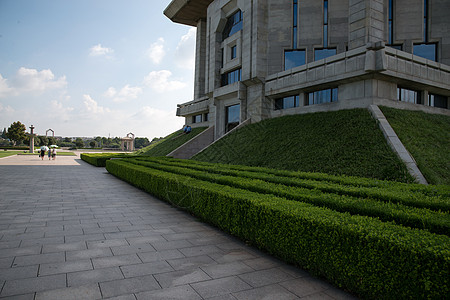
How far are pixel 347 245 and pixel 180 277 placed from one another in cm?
227

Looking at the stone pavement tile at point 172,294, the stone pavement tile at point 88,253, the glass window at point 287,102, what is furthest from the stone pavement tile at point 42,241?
the glass window at point 287,102

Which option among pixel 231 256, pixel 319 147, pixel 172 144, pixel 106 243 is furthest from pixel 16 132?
pixel 231 256

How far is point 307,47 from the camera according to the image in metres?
22.7

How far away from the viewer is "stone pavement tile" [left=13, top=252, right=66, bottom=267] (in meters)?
4.05

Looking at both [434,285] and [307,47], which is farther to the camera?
[307,47]

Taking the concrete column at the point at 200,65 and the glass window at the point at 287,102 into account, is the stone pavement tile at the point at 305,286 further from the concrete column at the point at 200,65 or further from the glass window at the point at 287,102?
the concrete column at the point at 200,65

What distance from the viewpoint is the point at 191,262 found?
4285mm

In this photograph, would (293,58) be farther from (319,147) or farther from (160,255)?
(160,255)

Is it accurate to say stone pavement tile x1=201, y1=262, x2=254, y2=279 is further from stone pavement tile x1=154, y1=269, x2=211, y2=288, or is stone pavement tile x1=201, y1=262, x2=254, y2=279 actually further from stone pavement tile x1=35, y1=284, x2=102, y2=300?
stone pavement tile x1=35, y1=284, x2=102, y2=300

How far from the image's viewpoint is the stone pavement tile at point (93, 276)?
354 centimetres

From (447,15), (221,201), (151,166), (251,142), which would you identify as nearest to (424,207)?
(221,201)

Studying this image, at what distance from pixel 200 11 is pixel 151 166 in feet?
99.8

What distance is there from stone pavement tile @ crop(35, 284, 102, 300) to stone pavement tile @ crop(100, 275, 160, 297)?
3.9 inches

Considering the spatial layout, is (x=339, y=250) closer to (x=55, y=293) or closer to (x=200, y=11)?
(x=55, y=293)
